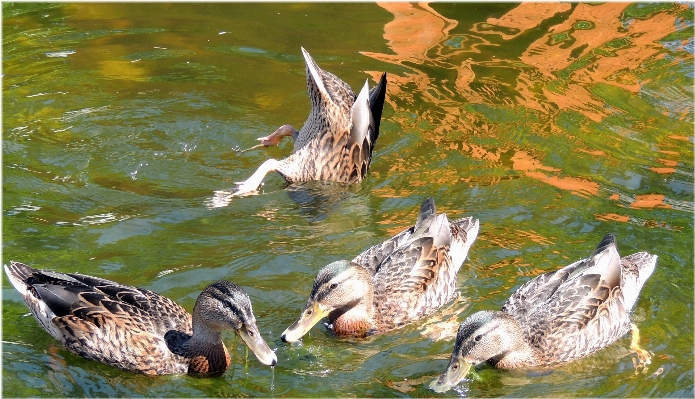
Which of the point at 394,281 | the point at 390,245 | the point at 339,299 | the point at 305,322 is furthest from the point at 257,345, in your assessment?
the point at 390,245

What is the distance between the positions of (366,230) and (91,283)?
285cm

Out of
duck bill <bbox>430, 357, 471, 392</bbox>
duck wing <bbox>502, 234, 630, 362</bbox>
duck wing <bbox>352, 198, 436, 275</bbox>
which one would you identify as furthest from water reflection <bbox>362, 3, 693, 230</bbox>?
duck bill <bbox>430, 357, 471, 392</bbox>

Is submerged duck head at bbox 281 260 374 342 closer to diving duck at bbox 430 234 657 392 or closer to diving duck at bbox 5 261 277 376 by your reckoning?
diving duck at bbox 5 261 277 376

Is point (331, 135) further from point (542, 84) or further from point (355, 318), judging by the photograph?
point (355, 318)

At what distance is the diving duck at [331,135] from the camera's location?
10734 millimetres

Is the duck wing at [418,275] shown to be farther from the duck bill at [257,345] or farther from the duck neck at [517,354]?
the duck bill at [257,345]

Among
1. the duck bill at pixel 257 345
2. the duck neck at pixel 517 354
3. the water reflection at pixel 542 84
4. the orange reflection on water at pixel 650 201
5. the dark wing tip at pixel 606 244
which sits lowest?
the duck neck at pixel 517 354

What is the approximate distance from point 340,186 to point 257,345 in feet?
13.1

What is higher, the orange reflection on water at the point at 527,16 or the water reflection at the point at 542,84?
the orange reflection on water at the point at 527,16

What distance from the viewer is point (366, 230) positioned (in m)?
9.62

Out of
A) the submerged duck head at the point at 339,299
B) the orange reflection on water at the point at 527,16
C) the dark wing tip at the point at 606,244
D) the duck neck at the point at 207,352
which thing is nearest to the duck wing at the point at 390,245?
the submerged duck head at the point at 339,299

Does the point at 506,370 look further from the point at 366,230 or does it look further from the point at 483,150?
the point at 483,150

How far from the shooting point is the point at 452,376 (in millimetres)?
7211

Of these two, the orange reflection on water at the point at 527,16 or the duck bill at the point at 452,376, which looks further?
the orange reflection on water at the point at 527,16
